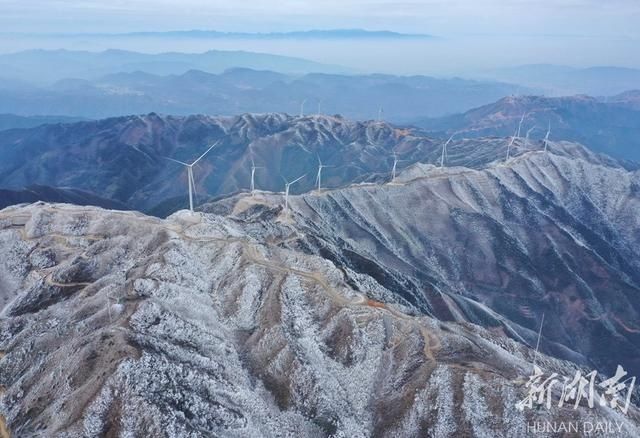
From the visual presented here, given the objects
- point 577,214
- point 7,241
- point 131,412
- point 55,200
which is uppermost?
point 131,412

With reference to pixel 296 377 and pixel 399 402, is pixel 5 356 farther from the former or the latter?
pixel 399 402

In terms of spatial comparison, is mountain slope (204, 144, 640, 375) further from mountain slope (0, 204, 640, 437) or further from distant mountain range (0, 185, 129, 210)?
distant mountain range (0, 185, 129, 210)

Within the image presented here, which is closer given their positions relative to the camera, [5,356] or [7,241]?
[5,356]

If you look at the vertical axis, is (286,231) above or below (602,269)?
above

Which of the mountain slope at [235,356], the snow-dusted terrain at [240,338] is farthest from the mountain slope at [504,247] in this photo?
the mountain slope at [235,356]

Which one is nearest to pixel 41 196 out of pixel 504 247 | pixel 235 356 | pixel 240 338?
pixel 240 338

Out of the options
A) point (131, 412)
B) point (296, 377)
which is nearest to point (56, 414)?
point (131, 412)

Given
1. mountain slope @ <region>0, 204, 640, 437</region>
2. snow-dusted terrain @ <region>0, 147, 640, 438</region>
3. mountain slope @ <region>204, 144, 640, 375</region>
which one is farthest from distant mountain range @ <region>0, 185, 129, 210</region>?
mountain slope @ <region>0, 204, 640, 437</region>
